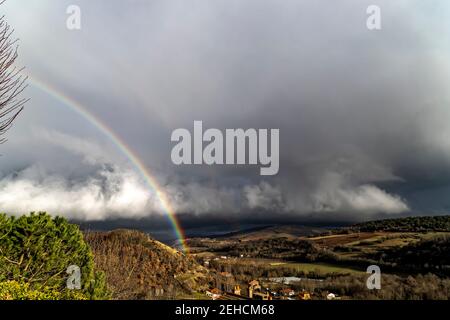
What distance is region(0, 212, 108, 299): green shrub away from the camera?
14719 mm

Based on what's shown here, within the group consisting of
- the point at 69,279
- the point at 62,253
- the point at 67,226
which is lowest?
the point at 69,279

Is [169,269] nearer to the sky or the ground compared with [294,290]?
nearer to the sky

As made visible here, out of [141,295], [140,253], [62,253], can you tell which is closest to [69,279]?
[62,253]

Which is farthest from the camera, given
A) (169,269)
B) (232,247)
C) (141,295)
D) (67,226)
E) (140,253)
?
(232,247)

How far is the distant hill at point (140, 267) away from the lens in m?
26.3

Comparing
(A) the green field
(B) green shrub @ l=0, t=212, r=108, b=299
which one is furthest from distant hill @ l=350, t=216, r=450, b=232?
(B) green shrub @ l=0, t=212, r=108, b=299

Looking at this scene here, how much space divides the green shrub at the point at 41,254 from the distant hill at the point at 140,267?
6.38 metres

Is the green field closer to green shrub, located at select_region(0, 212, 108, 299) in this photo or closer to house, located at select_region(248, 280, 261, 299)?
house, located at select_region(248, 280, 261, 299)

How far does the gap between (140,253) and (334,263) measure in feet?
149

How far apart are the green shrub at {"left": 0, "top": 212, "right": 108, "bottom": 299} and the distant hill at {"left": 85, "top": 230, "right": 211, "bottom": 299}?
20.9 ft

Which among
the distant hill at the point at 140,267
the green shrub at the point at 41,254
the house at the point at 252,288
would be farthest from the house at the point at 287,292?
the green shrub at the point at 41,254

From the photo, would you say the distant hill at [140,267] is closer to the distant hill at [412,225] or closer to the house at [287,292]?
the house at [287,292]
